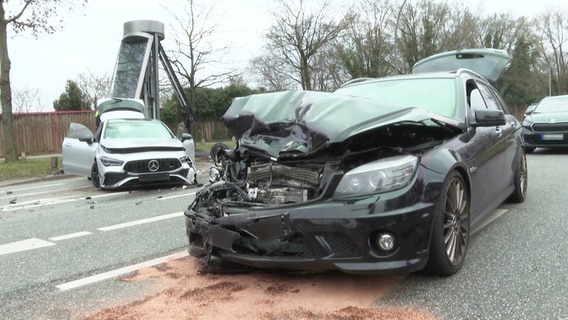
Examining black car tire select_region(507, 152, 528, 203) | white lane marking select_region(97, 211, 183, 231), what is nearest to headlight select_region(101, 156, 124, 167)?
white lane marking select_region(97, 211, 183, 231)

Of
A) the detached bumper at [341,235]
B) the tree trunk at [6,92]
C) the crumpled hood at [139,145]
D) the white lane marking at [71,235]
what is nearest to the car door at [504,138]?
the detached bumper at [341,235]

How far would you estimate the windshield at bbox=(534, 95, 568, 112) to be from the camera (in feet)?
41.0

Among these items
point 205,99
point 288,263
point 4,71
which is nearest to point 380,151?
point 288,263

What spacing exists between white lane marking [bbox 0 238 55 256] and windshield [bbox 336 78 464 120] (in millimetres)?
3742

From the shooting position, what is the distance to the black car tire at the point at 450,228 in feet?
11.0

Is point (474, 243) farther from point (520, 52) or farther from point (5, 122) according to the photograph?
point (520, 52)

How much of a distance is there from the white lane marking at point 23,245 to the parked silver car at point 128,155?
12.7 feet

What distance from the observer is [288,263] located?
3229 millimetres

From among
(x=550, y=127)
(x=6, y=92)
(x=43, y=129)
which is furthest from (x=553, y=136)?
(x=43, y=129)

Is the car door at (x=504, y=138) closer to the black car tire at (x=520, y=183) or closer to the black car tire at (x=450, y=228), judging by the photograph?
the black car tire at (x=520, y=183)

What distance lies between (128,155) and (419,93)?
6484 millimetres

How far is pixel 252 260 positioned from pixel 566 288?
2190 mm

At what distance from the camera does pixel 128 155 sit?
9.49 m

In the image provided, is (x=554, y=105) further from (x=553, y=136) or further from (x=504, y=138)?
(x=504, y=138)
